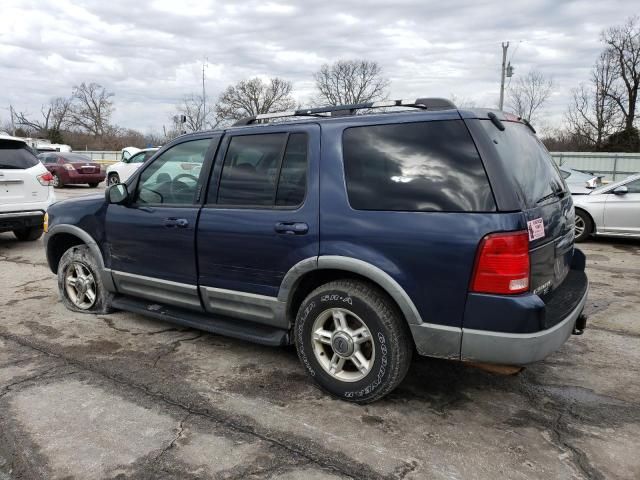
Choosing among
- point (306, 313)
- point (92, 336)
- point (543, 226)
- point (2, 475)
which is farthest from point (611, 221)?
point (2, 475)

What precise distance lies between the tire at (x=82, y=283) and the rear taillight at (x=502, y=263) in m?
3.50

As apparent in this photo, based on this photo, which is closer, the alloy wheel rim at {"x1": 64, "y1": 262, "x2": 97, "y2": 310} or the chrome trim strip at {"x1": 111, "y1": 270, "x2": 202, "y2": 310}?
the chrome trim strip at {"x1": 111, "y1": 270, "x2": 202, "y2": 310}

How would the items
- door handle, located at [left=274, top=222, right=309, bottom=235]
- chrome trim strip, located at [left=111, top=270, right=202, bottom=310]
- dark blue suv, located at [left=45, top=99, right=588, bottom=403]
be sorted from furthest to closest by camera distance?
chrome trim strip, located at [left=111, top=270, right=202, bottom=310] < door handle, located at [left=274, top=222, right=309, bottom=235] < dark blue suv, located at [left=45, top=99, right=588, bottom=403]

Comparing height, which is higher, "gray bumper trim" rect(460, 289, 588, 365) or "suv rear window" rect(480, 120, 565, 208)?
"suv rear window" rect(480, 120, 565, 208)

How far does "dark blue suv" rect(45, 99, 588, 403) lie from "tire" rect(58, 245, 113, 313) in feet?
2.47

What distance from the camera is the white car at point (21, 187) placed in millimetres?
7816

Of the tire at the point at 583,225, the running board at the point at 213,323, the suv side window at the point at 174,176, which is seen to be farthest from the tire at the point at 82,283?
the tire at the point at 583,225

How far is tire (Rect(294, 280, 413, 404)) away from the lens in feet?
10.0

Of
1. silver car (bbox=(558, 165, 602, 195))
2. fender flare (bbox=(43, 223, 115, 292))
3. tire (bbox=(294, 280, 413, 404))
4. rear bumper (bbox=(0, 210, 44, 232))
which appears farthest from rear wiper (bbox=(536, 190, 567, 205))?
silver car (bbox=(558, 165, 602, 195))

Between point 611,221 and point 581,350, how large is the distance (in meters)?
5.75

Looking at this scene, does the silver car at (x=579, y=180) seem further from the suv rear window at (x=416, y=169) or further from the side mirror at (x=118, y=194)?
the side mirror at (x=118, y=194)

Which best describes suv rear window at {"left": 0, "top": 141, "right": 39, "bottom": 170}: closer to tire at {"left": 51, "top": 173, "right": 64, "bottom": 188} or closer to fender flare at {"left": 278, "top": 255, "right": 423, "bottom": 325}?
fender flare at {"left": 278, "top": 255, "right": 423, "bottom": 325}

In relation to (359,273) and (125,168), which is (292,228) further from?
(125,168)

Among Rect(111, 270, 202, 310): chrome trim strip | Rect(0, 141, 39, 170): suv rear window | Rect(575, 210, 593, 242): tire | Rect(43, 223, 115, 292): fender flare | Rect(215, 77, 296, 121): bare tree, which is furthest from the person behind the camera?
Rect(215, 77, 296, 121): bare tree
